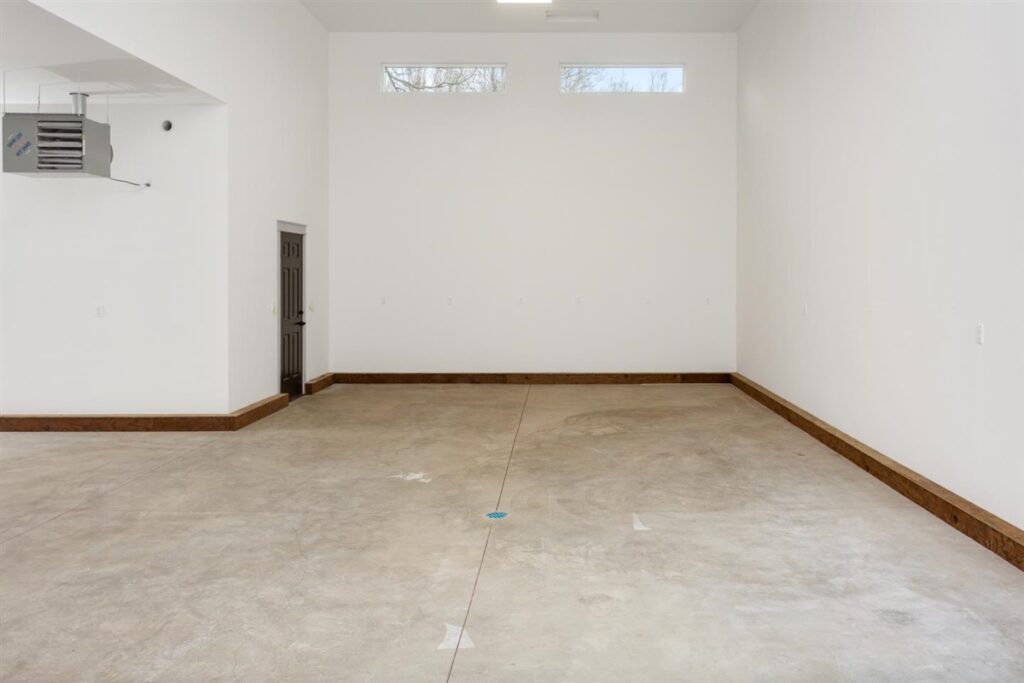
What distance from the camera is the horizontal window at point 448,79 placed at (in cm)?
1135

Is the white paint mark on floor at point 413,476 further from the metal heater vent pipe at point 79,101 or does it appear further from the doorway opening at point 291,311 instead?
the metal heater vent pipe at point 79,101

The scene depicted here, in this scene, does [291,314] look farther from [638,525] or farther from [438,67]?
[638,525]

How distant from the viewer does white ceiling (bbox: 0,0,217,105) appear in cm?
525

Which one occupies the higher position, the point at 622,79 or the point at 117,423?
the point at 622,79

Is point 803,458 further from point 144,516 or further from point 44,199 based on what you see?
point 44,199

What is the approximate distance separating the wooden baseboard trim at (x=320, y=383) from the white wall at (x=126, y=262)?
278cm

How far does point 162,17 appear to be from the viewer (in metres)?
6.35

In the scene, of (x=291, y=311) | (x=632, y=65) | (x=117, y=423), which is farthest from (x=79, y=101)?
(x=632, y=65)

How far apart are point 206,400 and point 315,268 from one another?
11.1 ft

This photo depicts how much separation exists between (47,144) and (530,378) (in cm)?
681

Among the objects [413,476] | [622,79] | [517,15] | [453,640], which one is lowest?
[453,640]

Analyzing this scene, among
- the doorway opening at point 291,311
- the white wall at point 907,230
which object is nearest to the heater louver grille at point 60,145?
the doorway opening at point 291,311

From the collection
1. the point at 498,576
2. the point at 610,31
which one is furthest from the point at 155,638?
the point at 610,31

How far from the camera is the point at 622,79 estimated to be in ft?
37.2
